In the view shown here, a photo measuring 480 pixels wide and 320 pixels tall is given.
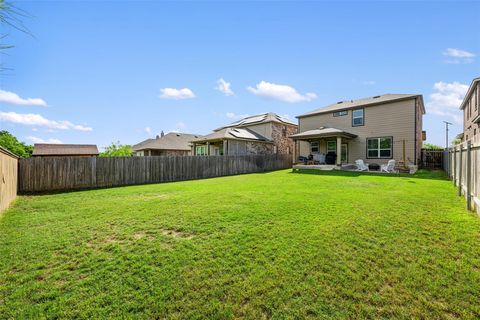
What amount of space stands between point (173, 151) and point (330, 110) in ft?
65.8

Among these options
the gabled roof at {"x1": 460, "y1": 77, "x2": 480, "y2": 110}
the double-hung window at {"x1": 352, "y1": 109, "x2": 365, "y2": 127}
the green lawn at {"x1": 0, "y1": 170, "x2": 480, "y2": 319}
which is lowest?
the green lawn at {"x1": 0, "y1": 170, "x2": 480, "y2": 319}

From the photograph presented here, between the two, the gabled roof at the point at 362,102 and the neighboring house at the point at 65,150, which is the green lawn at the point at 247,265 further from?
the neighboring house at the point at 65,150

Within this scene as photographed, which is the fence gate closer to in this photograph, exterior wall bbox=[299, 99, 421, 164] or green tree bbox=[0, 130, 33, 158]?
exterior wall bbox=[299, 99, 421, 164]

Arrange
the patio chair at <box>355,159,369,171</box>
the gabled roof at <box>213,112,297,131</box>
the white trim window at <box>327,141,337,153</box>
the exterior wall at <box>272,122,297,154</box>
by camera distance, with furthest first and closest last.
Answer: the gabled roof at <box>213,112,297,131</box>, the exterior wall at <box>272,122,297,154</box>, the white trim window at <box>327,141,337,153</box>, the patio chair at <box>355,159,369,171</box>

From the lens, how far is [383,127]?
1648cm

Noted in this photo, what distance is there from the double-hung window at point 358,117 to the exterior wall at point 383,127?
22 centimetres


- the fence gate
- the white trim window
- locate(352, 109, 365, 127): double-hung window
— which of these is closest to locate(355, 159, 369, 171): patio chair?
the white trim window

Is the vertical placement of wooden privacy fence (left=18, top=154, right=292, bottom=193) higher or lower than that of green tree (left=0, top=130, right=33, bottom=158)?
lower

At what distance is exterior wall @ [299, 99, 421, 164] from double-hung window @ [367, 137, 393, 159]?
0.76ft

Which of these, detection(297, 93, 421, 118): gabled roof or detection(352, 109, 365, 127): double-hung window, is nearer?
detection(297, 93, 421, 118): gabled roof

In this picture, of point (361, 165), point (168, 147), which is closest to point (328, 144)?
point (361, 165)

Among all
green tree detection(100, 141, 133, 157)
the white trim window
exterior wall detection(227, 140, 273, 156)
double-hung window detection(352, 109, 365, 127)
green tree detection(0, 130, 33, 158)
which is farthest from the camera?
green tree detection(100, 141, 133, 157)

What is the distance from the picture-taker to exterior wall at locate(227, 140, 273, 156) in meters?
21.3

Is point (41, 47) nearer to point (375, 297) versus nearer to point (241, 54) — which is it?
point (375, 297)
